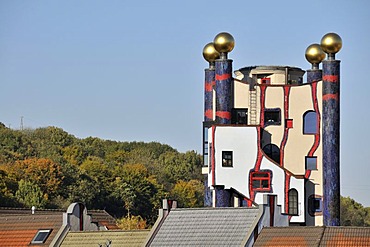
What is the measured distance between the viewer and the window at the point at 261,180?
51250 mm

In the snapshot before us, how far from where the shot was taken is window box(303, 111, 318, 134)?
173 ft

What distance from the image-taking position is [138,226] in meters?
84.4

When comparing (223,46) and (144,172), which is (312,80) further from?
(144,172)

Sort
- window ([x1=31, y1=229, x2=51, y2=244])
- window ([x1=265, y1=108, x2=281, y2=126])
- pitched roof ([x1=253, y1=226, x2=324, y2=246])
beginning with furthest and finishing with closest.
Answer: window ([x1=265, y1=108, x2=281, y2=126]) < window ([x1=31, y1=229, x2=51, y2=244]) < pitched roof ([x1=253, y1=226, x2=324, y2=246])

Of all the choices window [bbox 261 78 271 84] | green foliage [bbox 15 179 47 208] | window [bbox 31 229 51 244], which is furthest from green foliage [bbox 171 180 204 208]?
window [bbox 31 229 51 244]

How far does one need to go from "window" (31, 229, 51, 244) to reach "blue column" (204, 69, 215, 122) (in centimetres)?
1390

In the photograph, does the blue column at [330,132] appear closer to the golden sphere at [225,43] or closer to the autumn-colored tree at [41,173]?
the golden sphere at [225,43]

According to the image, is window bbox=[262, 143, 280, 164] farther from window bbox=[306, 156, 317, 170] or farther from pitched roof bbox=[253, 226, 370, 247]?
pitched roof bbox=[253, 226, 370, 247]

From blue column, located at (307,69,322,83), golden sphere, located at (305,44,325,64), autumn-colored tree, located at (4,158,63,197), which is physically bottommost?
autumn-colored tree, located at (4,158,63,197)

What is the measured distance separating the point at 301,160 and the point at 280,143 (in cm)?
108

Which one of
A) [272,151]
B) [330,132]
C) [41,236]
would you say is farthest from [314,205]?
[41,236]

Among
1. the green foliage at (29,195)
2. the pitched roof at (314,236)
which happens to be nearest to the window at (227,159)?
the pitched roof at (314,236)

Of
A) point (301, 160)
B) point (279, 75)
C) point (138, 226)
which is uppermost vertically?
point (279, 75)

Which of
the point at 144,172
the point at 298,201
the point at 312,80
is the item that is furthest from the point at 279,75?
the point at 144,172
